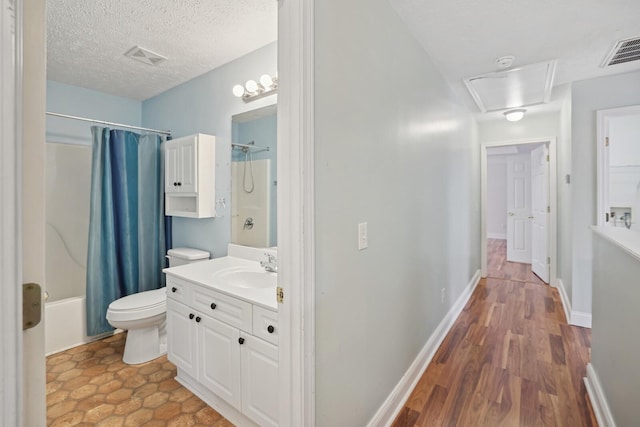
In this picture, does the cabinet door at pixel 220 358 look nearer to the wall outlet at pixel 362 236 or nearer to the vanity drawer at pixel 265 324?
the vanity drawer at pixel 265 324

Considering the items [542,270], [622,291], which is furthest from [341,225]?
[542,270]

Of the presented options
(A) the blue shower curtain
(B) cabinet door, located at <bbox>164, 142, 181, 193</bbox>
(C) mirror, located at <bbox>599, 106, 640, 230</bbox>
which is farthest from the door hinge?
(C) mirror, located at <bbox>599, 106, 640, 230</bbox>

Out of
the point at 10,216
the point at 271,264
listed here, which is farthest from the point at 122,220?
the point at 10,216

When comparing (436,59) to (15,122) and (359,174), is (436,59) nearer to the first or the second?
(359,174)

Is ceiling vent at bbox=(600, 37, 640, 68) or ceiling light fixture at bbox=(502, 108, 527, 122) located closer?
ceiling vent at bbox=(600, 37, 640, 68)

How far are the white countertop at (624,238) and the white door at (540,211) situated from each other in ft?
8.71

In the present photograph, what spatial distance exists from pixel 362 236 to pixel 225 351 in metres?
0.99

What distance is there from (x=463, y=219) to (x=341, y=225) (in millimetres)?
2591

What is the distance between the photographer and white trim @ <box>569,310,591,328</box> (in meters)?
2.84

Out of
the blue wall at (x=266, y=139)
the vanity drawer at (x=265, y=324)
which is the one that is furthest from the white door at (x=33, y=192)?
the blue wall at (x=266, y=139)

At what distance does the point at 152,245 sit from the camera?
3.04 meters

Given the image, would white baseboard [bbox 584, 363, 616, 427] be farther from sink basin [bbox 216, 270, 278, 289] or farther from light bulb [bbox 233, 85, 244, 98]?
light bulb [bbox 233, 85, 244, 98]

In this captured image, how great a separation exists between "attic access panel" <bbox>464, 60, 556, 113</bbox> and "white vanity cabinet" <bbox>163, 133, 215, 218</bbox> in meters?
2.43

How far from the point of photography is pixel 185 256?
2.67m
